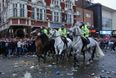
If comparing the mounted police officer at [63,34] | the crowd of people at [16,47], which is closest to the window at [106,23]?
the crowd of people at [16,47]

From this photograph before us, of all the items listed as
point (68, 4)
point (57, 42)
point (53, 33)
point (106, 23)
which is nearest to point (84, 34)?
point (57, 42)

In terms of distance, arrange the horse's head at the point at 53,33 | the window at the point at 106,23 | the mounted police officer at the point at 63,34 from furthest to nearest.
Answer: the window at the point at 106,23 < the mounted police officer at the point at 63,34 < the horse's head at the point at 53,33

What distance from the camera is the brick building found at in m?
52.1

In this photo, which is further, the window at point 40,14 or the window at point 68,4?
the window at point 68,4

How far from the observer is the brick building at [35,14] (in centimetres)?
5212

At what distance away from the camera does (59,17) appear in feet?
206

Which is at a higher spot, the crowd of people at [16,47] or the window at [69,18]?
the window at [69,18]

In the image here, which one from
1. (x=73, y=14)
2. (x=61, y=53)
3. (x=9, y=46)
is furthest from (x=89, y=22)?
(x=61, y=53)

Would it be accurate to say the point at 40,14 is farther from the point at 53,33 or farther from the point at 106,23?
the point at 106,23

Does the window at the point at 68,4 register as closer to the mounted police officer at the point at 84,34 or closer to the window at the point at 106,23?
the window at the point at 106,23

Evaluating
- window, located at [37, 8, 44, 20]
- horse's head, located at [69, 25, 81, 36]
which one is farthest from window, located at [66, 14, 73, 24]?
horse's head, located at [69, 25, 81, 36]

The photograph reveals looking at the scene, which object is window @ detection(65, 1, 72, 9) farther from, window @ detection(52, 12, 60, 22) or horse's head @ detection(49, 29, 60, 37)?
horse's head @ detection(49, 29, 60, 37)

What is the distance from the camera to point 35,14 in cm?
5638

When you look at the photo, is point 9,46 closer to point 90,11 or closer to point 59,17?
point 59,17
